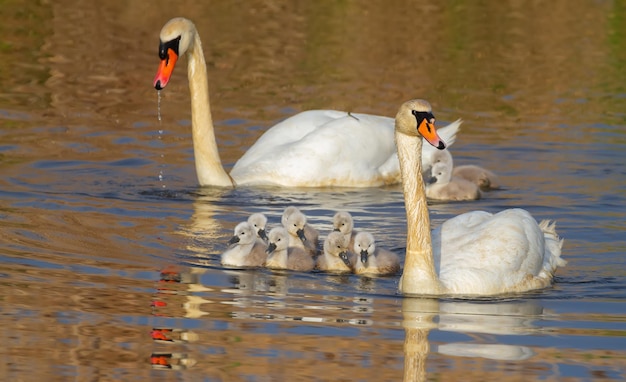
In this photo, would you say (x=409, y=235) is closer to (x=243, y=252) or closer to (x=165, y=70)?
(x=243, y=252)

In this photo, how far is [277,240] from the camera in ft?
33.5

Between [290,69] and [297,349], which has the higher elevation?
[290,69]

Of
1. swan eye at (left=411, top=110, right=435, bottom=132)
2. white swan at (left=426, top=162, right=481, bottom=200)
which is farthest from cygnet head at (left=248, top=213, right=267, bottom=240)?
white swan at (left=426, top=162, right=481, bottom=200)

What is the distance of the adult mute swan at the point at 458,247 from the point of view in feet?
29.9

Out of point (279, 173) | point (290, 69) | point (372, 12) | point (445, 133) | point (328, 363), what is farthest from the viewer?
point (372, 12)

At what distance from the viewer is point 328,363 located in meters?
7.38

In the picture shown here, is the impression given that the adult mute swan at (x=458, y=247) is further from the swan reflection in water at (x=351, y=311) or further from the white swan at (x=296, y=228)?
the white swan at (x=296, y=228)

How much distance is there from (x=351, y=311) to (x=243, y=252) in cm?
177

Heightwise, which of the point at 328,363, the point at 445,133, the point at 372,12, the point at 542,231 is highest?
the point at 372,12

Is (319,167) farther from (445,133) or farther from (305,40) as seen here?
(305,40)

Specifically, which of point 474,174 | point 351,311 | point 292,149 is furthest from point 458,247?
point 292,149

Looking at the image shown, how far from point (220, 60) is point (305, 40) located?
7.94 feet

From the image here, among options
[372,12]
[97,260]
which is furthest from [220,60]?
[97,260]

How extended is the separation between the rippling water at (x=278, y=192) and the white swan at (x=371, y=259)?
0.15 metres
